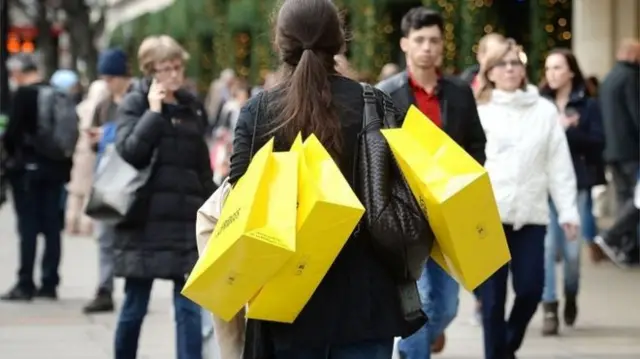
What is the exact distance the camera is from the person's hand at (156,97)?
26.7ft

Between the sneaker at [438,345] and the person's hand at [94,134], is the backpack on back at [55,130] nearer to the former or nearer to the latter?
the person's hand at [94,134]

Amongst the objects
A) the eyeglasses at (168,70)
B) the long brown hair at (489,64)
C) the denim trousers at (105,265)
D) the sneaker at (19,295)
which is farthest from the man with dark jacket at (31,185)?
the eyeglasses at (168,70)

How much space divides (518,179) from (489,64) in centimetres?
69

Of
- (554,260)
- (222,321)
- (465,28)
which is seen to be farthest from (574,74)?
(222,321)

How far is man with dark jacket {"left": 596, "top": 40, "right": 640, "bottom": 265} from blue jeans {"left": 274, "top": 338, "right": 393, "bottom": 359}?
10042 millimetres

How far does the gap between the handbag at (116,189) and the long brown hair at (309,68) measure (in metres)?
3.27

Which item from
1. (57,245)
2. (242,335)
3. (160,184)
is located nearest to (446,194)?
(242,335)

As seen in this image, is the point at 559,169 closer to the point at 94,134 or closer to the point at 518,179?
the point at 518,179

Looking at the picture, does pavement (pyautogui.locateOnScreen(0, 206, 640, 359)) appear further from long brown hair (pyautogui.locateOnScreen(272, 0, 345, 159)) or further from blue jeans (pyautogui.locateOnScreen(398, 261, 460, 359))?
long brown hair (pyautogui.locateOnScreen(272, 0, 345, 159))

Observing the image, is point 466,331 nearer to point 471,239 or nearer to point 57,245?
point 57,245

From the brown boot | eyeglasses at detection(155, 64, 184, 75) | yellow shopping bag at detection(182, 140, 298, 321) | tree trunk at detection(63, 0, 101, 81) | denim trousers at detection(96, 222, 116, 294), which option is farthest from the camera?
Answer: tree trunk at detection(63, 0, 101, 81)

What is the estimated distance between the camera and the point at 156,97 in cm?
815

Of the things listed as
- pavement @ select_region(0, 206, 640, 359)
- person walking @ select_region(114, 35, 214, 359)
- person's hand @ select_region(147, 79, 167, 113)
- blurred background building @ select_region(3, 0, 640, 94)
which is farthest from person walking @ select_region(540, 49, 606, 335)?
person's hand @ select_region(147, 79, 167, 113)

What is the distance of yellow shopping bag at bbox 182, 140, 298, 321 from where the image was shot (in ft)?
15.0
